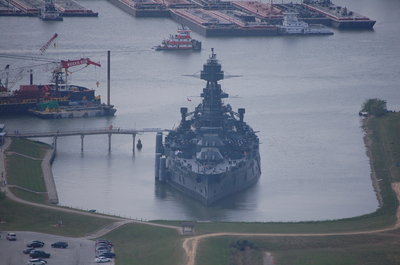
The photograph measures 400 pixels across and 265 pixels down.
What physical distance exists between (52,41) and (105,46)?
283 centimetres

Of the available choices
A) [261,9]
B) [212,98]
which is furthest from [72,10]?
[212,98]

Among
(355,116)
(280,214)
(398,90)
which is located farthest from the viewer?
(398,90)

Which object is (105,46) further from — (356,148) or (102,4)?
(356,148)

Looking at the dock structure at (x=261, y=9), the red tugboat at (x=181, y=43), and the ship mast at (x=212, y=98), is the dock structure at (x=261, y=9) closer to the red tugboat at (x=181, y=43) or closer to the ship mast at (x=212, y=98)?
the red tugboat at (x=181, y=43)

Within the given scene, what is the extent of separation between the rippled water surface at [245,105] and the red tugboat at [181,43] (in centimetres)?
77

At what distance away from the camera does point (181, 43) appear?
86875mm

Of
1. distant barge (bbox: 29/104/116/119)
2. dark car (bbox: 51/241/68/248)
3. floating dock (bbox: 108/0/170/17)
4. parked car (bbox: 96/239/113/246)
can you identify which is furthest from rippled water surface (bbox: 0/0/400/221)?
dark car (bbox: 51/241/68/248)

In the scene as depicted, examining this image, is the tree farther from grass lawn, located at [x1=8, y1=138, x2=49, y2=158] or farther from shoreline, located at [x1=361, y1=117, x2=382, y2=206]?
grass lawn, located at [x1=8, y1=138, x2=49, y2=158]

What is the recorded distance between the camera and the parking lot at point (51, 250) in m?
42.3

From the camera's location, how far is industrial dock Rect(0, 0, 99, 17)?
325 feet

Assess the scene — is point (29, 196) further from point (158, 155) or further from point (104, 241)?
point (158, 155)

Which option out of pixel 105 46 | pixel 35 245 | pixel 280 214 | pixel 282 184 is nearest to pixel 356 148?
pixel 282 184

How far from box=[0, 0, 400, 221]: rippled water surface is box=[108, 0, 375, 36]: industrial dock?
3.34 ft

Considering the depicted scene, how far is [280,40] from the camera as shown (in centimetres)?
9506
